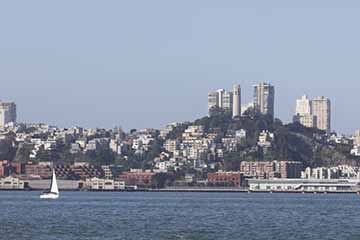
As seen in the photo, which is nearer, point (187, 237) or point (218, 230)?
point (187, 237)

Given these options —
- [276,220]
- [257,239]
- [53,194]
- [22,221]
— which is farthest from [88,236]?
[53,194]

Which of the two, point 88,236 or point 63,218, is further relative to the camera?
point 63,218

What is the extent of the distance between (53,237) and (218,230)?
31.2 ft

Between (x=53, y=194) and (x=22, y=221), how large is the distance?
212ft

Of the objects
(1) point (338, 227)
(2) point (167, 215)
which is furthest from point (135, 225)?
(2) point (167, 215)

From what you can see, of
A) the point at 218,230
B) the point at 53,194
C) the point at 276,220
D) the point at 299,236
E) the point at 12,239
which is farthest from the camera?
the point at 53,194

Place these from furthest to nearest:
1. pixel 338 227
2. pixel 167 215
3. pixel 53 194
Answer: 1. pixel 53 194
2. pixel 167 215
3. pixel 338 227

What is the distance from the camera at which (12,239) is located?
189 ft

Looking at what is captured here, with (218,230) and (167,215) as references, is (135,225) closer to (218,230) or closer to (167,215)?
(218,230)

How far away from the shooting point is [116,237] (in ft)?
194

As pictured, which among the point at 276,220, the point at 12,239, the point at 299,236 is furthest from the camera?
the point at 276,220

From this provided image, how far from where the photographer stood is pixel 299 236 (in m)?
61.9

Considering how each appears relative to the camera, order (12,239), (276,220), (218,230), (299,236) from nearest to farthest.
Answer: (12,239) < (299,236) < (218,230) < (276,220)

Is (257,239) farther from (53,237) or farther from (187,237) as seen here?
(53,237)
